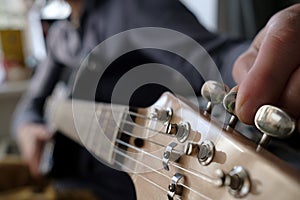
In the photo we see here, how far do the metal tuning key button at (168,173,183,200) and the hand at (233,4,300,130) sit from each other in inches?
2.7

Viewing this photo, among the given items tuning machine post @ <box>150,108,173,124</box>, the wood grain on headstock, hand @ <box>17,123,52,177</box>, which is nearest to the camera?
the wood grain on headstock

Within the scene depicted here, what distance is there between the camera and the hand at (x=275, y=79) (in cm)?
26

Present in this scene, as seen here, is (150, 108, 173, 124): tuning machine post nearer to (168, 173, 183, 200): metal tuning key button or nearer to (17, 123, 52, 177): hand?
(168, 173, 183, 200): metal tuning key button

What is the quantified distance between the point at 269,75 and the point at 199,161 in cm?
8

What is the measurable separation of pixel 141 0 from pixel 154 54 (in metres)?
0.15

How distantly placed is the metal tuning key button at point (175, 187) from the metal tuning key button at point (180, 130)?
0.09 feet

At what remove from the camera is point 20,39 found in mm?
1874

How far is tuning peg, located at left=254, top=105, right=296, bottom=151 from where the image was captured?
0.21 meters

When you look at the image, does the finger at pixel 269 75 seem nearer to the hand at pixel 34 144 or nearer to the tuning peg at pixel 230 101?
the tuning peg at pixel 230 101

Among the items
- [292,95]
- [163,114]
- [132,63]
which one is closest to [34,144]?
[132,63]

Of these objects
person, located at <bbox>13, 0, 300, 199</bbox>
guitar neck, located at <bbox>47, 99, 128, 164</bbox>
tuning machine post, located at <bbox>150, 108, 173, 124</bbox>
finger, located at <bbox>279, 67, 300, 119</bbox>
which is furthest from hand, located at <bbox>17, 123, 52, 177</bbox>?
finger, located at <bbox>279, 67, 300, 119</bbox>

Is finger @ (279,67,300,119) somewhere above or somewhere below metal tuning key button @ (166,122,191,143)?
above

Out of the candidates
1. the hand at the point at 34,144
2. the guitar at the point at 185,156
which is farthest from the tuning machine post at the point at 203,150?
the hand at the point at 34,144

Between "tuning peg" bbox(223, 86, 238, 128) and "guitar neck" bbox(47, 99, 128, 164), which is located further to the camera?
"guitar neck" bbox(47, 99, 128, 164)
